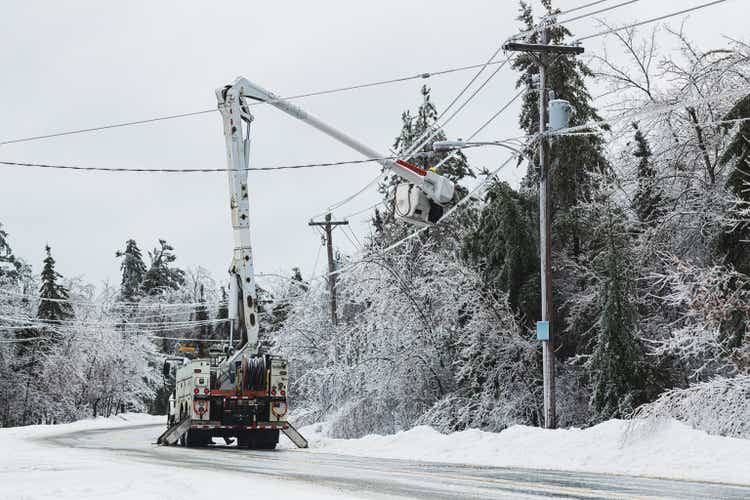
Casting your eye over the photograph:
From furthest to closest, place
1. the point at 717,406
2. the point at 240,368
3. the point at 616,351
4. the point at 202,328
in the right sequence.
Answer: the point at 202,328 → the point at 616,351 → the point at 240,368 → the point at 717,406

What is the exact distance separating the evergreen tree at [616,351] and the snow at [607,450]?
472 centimetres

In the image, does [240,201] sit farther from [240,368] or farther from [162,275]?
[162,275]

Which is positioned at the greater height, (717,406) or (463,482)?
(717,406)

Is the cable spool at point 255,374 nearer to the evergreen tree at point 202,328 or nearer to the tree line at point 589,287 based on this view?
the tree line at point 589,287

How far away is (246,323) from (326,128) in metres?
5.63

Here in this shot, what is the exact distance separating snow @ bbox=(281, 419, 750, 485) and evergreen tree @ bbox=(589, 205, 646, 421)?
4.72 meters

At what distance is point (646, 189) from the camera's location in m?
24.8

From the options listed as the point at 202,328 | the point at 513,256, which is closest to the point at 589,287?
the point at 513,256

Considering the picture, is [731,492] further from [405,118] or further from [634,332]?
[405,118]

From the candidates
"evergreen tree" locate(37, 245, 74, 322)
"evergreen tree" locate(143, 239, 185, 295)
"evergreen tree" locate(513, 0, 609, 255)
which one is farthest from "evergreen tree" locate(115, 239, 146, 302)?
"evergreen tree" locate(513, 0, 609, 255)

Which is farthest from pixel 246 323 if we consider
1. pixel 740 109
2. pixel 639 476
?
pixel 740 109

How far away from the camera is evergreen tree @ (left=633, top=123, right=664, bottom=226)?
24.5m

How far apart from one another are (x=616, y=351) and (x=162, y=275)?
7984 cm

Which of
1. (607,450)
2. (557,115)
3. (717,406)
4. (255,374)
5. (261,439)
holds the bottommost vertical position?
(261,439)
